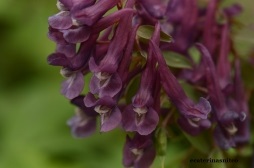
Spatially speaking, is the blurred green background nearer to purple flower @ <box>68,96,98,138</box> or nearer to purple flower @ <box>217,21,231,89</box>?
purple flower @ <box>217,21,231,89</box>

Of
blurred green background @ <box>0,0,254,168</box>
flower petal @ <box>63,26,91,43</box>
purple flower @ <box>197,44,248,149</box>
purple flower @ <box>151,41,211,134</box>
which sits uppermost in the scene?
flower petal @ <box>63,26,91,43</box>

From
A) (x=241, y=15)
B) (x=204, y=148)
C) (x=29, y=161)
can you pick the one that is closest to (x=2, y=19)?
(x=29, y=161)

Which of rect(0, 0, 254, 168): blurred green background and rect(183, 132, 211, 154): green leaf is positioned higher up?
rect(183, 132, 211, 154): green leaf

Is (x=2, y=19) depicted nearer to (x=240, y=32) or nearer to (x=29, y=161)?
(x=29, y=161)

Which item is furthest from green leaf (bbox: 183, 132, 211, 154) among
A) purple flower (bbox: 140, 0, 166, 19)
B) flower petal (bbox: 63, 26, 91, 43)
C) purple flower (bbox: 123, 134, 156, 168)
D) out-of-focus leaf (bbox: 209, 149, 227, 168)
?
flower petal (bbox: 63, 26, 91, 43)

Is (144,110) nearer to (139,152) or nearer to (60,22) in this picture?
(139,152)

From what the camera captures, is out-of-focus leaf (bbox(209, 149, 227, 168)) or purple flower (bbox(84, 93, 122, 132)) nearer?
purple flower (bbox(84, 93, 122, 132))

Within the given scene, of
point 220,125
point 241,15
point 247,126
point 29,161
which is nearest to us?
point 220,125

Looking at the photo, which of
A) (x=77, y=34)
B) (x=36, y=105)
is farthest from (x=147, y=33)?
(x=36, y=105)
